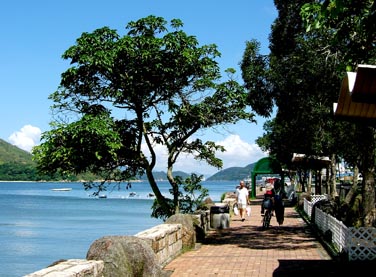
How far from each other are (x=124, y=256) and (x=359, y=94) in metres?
4.28

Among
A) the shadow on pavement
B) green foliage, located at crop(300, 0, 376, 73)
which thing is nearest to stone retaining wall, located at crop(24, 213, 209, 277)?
the shadow on pavement

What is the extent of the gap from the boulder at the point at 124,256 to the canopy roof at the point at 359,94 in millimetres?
3882

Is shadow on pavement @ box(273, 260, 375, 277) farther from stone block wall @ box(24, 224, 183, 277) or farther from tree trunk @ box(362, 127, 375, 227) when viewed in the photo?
stone block wall @ box(24, 224, 183, 277)

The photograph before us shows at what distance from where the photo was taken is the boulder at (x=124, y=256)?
9094mm

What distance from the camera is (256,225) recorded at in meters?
24.2

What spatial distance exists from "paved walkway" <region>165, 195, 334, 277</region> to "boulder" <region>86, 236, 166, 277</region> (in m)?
1.97

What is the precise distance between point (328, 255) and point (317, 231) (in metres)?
4.86

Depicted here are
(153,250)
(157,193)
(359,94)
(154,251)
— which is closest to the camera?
(359,94)

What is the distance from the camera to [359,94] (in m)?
7.99

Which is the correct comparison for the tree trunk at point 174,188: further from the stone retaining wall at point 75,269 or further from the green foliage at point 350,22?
the stone retaining wall at point 75,269

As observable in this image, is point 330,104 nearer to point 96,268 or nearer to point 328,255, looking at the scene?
point 328,255

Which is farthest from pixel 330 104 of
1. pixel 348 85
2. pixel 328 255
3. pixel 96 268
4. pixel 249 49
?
pixel 96 268

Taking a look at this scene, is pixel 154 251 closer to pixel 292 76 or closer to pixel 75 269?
pixel 75 269

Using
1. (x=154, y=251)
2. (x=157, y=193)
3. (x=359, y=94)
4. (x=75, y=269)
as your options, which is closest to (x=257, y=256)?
(x=154, y=251)
